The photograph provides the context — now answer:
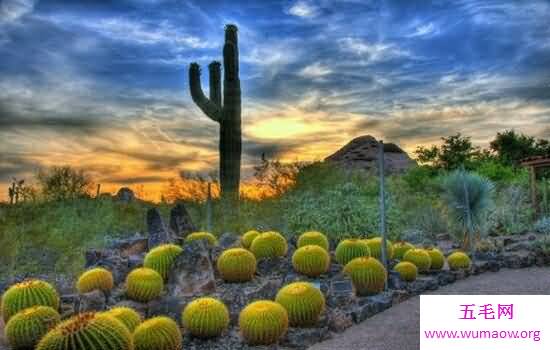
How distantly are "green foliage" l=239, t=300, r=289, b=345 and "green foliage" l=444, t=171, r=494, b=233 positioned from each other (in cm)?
673

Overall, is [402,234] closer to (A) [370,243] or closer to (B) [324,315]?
(A) [370,243]

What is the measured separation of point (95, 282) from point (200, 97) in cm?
1165

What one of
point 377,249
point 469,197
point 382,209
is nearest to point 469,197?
point 469,197

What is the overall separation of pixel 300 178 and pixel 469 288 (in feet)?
24.7

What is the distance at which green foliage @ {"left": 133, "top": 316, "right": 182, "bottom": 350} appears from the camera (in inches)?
240

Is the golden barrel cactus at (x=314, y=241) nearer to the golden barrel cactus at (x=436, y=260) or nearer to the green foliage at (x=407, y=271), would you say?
the green foliage at (x=407, y=271)

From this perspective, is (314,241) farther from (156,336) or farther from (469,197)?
(469,197)

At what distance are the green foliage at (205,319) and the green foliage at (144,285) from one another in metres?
1.15

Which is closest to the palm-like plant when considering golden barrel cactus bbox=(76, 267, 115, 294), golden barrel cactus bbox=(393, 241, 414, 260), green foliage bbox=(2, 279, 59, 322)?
golden barrel cactus bbox=(393, 241, 414, 260)

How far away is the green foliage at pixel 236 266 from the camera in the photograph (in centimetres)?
819

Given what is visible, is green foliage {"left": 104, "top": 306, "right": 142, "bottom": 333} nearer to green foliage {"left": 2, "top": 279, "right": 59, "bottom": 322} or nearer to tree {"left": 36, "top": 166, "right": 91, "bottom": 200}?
green foliage {"left": 2, "top": 279, "right": 59, "bottom": 322}

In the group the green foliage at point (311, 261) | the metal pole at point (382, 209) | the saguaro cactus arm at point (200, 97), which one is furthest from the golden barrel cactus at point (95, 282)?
the saguaro cactus arm at point (200, 97)

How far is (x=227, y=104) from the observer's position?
18734 mm

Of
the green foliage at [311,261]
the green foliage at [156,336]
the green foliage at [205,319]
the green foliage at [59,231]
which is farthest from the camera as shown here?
the green foliage at [59,231]
